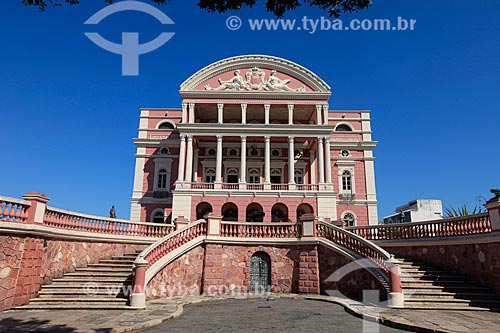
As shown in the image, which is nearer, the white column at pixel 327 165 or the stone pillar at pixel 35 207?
the stone pillar at pixel 35 207

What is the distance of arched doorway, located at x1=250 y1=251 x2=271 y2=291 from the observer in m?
12.5

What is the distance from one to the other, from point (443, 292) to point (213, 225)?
8.13 m

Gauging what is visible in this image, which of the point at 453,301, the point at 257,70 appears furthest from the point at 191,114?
the point at 453,301

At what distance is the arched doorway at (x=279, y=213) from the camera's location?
80.6ft

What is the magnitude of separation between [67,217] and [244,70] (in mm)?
21404

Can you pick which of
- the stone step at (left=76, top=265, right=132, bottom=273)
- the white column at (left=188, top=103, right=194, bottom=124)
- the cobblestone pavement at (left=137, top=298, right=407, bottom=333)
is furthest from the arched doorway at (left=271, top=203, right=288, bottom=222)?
the stone step at (left=76, top=265, right=132, bottom=273)

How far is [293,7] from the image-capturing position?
6062 mm

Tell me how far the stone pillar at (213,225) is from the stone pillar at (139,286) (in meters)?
3.72

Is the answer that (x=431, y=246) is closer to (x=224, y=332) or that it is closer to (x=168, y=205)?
(x=224, y=332)

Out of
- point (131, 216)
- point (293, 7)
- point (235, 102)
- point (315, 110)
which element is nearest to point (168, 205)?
point (131, 216)

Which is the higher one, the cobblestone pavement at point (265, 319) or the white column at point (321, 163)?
the white column at point (321, 163)

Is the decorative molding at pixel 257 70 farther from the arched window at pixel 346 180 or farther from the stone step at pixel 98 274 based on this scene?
the stone step at pixel 98 274

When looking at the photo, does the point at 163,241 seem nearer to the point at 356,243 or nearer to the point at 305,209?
the point at 356,243

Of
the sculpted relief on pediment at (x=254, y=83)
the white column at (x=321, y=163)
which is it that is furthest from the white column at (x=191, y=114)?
the white column at (x=321, y=163)
